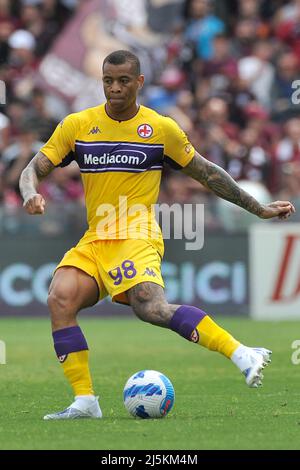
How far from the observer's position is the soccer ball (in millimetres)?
8500

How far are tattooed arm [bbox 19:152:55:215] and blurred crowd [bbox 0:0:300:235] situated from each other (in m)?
9.08

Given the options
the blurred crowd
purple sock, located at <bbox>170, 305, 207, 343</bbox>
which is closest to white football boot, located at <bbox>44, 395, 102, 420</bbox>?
purple sock, located at <bbox>170, 305, 207, 343</bbox>

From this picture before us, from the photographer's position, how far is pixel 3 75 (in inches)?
811

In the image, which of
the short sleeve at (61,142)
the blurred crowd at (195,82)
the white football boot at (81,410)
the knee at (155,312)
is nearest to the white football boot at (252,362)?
the knee at (155,312)

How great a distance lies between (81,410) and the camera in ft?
28.3

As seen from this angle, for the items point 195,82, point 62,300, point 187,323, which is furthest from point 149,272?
point 195,82

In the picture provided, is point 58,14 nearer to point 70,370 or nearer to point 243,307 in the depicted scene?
point 243,307

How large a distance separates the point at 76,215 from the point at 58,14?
5822mm

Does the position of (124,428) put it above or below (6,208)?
below

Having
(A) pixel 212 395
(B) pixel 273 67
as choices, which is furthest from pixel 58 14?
(A) pixel 212 395

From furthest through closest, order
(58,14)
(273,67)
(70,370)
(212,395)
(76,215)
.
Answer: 1. (58,14)
2. (273,67)
3. (76,215)
4. (212,395)
5. (70,370)

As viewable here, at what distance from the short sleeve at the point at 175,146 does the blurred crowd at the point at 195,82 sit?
8.89 metres

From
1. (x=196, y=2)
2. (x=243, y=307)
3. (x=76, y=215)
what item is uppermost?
(x=196, y=2)

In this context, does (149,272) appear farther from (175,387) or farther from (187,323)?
(175,387)
